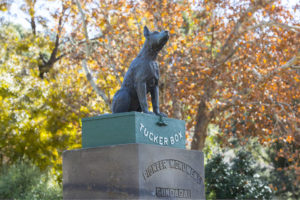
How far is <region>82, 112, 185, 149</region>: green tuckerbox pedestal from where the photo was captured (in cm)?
535

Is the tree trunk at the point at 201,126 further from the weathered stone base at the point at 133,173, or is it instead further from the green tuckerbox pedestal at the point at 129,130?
the green tuckerbox pedestal at the point at 129,130

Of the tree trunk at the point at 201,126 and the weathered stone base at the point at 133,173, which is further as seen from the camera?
the tree trunk at the point at 201,126

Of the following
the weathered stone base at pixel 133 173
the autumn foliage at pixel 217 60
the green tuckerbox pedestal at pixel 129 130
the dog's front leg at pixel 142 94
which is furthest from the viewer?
→ the autumn foliage at pixel 217 60

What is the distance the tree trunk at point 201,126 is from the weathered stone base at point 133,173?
7472 mm

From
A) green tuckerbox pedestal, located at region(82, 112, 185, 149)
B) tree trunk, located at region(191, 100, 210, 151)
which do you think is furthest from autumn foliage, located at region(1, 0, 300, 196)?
green tuckerbox pedestal, located at region(82, 112, 185, 149)

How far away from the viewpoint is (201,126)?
1353cm

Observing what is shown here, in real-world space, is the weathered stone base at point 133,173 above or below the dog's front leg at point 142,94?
below

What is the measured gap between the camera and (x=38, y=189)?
12500 millimetres

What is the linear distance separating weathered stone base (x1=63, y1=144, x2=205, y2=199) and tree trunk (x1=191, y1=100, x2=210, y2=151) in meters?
7.47

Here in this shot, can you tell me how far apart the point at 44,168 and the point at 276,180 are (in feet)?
32.1

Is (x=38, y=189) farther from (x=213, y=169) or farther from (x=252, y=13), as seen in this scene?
(x=252, y=13)

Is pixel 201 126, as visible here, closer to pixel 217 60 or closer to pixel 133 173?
pixel 217 60

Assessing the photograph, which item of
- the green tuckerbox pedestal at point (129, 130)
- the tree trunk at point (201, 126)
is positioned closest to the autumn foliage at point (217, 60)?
the tree trunk at point (201, 126)

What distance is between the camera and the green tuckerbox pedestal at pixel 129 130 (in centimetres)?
535
